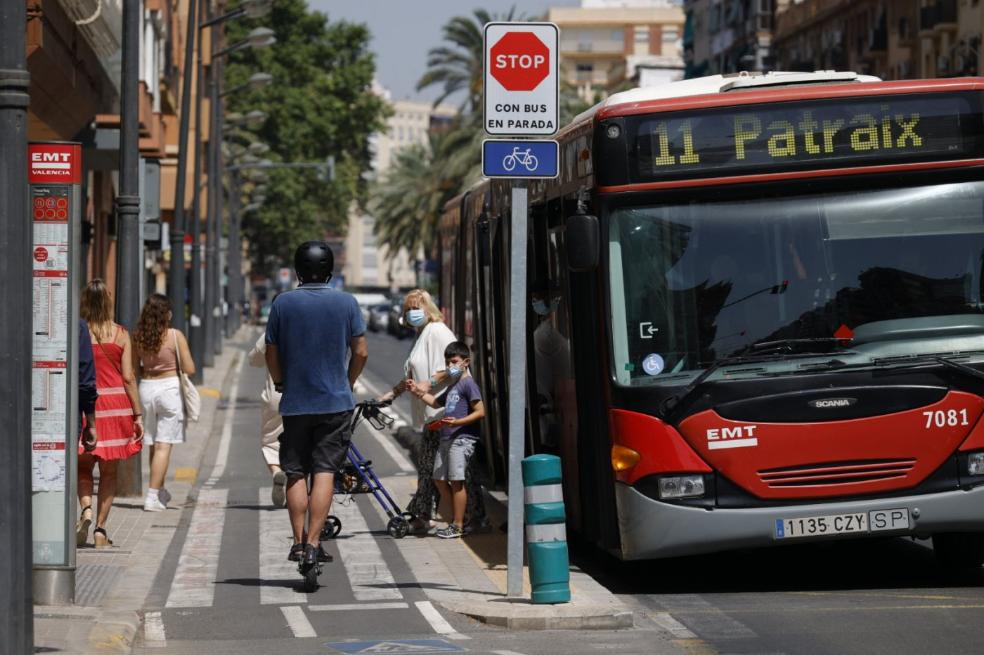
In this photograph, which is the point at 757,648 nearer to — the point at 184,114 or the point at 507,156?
the point at 507,156

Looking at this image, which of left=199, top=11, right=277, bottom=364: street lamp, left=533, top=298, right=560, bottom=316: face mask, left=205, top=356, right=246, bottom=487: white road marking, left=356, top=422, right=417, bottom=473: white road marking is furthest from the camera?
left=199, top=11, right=277, bottom=364: street lamp

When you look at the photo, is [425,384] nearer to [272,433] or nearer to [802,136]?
[272,433]

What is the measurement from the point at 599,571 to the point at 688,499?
1794 mm

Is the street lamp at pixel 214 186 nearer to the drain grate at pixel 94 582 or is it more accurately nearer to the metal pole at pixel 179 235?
the metal pole at pixel 179 235

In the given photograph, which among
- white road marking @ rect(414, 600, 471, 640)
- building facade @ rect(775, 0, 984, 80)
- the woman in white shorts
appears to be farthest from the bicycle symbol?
building facade @ rect(775, 0, 984, 80)

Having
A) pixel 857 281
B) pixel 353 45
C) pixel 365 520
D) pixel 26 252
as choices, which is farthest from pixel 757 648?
pixel 353 45

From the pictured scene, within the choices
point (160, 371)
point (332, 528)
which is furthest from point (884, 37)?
point (332, 528)

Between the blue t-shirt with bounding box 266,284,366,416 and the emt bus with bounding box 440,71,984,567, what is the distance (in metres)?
1.35

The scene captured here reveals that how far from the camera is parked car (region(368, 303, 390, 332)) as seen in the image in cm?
9900

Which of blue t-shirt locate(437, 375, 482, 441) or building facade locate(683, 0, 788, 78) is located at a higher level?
building facade locate(683, 0, 788, 78)

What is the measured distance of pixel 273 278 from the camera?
154 meters

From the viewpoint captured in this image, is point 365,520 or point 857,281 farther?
point 365,520

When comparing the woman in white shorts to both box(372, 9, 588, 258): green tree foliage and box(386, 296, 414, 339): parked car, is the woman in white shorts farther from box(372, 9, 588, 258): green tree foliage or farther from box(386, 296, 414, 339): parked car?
box(386, 296, 414, 339): parked car

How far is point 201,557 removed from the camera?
1362 cm
